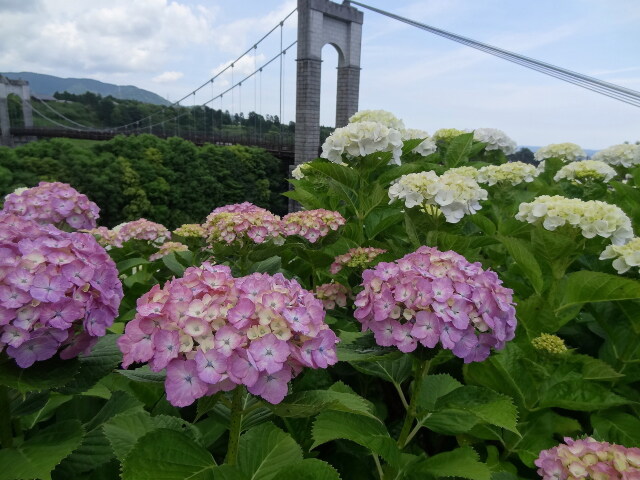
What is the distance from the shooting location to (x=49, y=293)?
99 centimetres

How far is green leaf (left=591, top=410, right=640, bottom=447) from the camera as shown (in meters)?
1.60

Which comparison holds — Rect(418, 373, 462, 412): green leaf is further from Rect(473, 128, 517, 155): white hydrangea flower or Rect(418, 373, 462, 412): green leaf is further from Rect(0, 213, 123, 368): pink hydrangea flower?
Rect(473, 128, 517, 155): white hydrangea flower

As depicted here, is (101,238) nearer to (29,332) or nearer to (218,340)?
(29,332)

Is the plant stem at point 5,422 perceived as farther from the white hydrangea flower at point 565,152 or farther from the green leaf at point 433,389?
the white hydrangea flower at point 565,152

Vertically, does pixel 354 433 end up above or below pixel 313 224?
below

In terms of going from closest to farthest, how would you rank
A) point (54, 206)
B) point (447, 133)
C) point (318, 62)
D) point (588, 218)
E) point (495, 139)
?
point (588, 218) → point (54, 206) → point (447, 133) → point (495, 139) → point (318, 62)

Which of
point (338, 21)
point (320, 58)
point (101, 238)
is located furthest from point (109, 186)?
point (101, 238)

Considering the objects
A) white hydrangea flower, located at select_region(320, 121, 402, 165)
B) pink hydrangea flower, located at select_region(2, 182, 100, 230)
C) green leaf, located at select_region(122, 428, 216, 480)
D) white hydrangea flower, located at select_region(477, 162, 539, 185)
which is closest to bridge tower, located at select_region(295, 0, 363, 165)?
white hydrangea flower, located at select_region(477, 162, 539, 185)

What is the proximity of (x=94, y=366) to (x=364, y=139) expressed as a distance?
59.9 inches

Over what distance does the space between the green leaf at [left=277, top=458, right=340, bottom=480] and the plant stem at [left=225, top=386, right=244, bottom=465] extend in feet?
0.38

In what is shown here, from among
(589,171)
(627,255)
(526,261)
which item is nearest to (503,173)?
(589,171)

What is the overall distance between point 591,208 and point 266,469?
146cm

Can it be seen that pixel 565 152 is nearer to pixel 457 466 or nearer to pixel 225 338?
pixel 457 466

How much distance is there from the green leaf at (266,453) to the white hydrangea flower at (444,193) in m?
1.13
